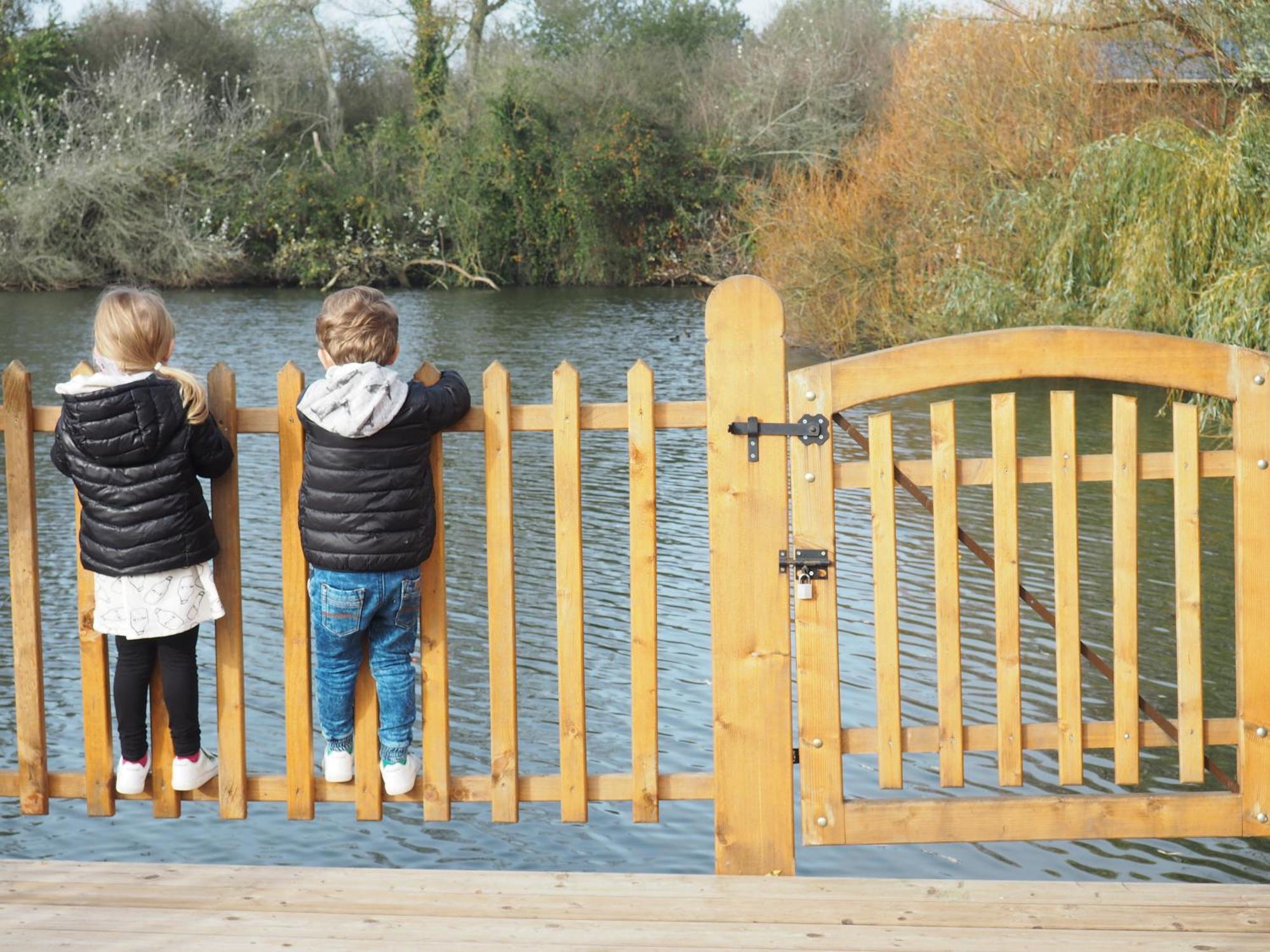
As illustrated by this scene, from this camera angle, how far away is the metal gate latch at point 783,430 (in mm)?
3705

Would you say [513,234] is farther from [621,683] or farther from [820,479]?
[820,479]

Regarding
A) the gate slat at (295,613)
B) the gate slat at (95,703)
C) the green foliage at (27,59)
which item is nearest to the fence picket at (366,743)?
the gate slat at (295,613)

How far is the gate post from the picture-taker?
375 centimetres

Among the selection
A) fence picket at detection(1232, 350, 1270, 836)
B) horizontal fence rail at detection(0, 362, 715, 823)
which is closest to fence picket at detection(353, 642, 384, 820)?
horizontal fence rail at detection(0, 362, 715, 823)

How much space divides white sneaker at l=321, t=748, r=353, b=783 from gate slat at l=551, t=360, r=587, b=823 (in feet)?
1.82

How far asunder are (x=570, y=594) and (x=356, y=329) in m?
0.84

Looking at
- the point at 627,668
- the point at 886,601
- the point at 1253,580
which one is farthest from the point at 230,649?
the point at 627,668

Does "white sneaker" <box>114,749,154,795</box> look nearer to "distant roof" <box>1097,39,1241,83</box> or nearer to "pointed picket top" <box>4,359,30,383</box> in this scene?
"pointed picket top" <box>4,359,30,383</box>

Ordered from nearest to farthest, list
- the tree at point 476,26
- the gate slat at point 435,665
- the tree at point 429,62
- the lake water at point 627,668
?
the gate slat at point 435,665 → the lake water at point 627,668 → the tree at point 429,62 → the tree at point 476,26

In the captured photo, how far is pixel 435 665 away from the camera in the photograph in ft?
12.9

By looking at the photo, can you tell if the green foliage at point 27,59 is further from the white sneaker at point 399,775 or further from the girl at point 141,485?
the white sneaker at point 399,775

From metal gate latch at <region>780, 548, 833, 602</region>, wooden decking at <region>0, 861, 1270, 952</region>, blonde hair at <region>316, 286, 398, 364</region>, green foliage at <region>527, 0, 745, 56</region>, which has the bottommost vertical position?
wooden decking at <region>0, 861, 1270, 952</region>

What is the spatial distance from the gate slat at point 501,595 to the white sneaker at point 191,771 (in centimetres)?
76

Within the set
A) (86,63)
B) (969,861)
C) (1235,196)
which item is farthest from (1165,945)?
(86,63)
